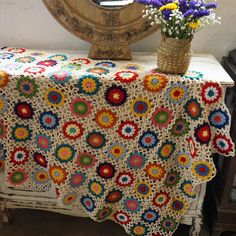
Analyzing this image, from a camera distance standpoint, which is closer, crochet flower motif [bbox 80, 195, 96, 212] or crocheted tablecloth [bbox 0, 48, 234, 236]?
crocheted tablecloth [bbox 0, 48, 234, 236]

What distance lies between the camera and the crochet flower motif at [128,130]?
1.11 m

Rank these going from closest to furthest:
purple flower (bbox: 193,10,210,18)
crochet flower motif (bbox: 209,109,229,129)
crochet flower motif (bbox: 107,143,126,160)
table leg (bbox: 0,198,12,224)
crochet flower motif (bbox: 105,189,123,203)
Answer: purple flower (bbox: 193,10,210,18), crochet flower motif (bbox: 209,109,229,129), crochet flower motif (bbox: 107,143,126,160), crochet flower motif (bbox: 105,189,123,203), table leg (bbox: 0,198,12,224)

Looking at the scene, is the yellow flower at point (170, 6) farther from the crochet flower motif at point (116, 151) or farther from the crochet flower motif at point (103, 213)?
the crochet flower motif at point (103, 213)

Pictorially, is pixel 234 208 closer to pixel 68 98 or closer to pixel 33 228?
pixel 68 98

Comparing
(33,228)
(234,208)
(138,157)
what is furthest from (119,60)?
(33,228)

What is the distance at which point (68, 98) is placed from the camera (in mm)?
1095

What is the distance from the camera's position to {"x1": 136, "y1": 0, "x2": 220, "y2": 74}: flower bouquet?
97 centimetres

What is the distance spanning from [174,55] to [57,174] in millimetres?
696

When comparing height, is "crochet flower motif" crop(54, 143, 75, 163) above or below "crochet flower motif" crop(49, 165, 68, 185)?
above

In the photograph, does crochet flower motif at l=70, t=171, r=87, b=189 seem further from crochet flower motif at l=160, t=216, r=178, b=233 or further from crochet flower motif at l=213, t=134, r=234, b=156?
crochet flower motif at l=213, t=134, r=234, b=156

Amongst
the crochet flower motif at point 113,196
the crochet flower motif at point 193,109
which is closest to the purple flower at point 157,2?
the crochet flower motif at point 193,109

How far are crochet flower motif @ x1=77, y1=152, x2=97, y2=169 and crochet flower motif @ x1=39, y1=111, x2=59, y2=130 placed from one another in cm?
17

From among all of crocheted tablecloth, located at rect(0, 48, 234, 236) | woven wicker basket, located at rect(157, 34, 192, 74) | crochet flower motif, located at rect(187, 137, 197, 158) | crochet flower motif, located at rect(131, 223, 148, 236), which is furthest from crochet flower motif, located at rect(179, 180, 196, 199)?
woven wicker basket, located at rect(157, 34, 192, 74)

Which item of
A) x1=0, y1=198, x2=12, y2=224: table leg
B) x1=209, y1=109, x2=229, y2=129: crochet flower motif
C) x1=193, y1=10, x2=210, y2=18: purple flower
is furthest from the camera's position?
x1=0, y1=198, x2=12, y2=224: table leg
